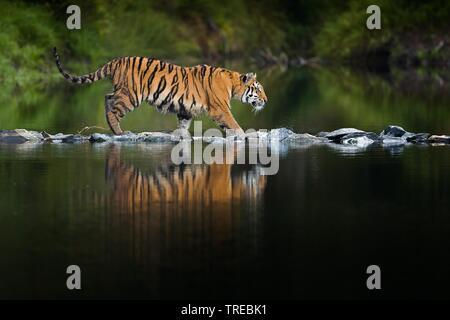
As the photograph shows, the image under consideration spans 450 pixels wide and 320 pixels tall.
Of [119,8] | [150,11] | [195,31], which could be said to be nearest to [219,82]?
[119,8]

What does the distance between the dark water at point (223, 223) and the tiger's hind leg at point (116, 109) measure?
1776 millimetres

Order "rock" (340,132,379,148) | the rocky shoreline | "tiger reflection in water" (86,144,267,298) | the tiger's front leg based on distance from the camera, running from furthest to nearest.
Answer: the tiger's front leg, the rocky shoreline, "rock" (340,132,379,148), "tiger reflection in water" (86,144,267,298)

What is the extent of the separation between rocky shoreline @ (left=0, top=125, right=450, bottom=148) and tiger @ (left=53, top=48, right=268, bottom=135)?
21.1 inches

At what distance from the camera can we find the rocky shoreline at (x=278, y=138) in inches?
683

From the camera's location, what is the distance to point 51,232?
988 centimetres

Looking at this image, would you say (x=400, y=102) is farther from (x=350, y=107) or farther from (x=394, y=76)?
(x=394, y=76)

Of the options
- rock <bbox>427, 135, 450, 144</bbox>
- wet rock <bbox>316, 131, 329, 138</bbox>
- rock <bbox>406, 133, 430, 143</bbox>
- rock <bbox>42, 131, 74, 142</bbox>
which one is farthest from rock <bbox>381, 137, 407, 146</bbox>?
rock <bbox>42, 131, 74, 142</bbox>

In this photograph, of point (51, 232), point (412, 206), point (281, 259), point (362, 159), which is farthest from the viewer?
point (362, 159)

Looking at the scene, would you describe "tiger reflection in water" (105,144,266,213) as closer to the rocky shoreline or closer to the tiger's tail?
the rocky shoreline

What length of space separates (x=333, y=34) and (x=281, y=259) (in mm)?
52171

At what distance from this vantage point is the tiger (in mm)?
18453

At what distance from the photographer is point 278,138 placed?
17703 mm

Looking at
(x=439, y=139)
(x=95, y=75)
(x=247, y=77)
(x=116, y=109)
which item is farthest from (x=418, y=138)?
(x=95, y=75)

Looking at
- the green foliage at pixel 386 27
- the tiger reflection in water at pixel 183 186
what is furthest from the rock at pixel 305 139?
the green foliage at pixel 386 27
